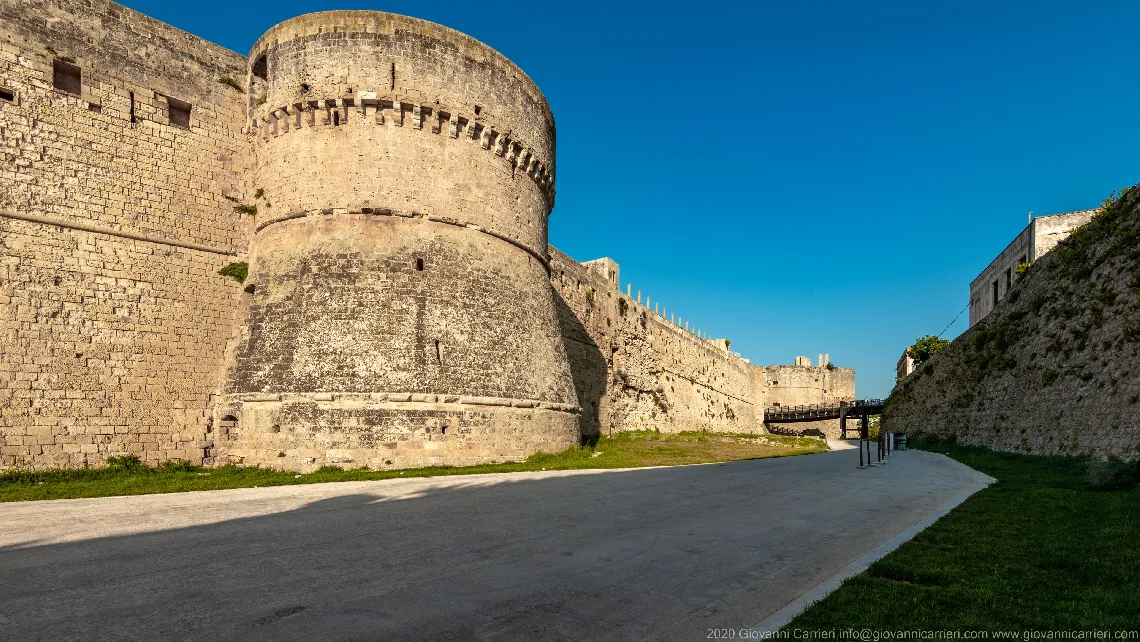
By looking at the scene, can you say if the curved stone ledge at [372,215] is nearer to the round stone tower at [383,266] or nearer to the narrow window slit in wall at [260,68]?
the round stone tower at [383,266]

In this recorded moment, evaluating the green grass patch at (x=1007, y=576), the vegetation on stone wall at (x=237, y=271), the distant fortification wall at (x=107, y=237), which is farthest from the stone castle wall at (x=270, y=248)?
the green grass patch at (x=1007, y=576)

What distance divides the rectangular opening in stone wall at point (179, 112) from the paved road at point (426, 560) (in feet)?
34.4

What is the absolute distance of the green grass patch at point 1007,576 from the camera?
3844 mm

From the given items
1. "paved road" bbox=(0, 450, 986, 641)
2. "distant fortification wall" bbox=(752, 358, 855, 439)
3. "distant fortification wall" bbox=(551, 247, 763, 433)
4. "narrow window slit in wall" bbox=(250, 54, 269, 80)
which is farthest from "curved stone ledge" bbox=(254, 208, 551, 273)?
"distant fortification wall" bbox=(752, 358, 855, 439)

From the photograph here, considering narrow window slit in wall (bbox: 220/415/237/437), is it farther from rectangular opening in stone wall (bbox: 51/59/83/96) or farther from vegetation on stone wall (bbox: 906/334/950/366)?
vegetation on stone wall (bbox: 906/334/950/366)

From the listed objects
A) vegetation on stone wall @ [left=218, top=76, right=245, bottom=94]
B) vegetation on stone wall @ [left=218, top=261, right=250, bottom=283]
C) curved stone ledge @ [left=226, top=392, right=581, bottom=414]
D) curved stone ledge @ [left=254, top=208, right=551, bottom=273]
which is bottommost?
curved stone ledge @ [left=226, top=392, right=581, bottom=414]

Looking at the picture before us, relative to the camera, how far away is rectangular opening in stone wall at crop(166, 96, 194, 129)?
15328mm

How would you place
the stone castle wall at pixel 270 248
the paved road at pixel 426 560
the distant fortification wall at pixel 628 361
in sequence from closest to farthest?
1. the paved road at pixel 426 560
2. the stone castle wall at pixel 270 248
3. the distant fortification wall at pixel 628 361

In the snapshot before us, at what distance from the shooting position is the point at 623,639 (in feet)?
12.2

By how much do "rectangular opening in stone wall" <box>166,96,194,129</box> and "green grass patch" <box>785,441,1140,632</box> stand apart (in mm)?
17786

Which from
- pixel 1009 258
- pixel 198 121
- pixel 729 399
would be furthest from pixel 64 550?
pixel 729 399

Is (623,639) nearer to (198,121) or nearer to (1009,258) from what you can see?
(198,121)

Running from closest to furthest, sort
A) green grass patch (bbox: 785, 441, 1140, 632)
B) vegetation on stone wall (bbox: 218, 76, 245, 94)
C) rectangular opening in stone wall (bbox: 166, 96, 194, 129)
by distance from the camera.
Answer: green grass patch (bbox: 785, 441, 1140, 632) → rectangular opening in stone wall (bbox: 166, 96, 194, 129) → vegetation on stone wall (bbox: 218, 76, 245, 94)

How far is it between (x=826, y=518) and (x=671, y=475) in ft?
16.9
